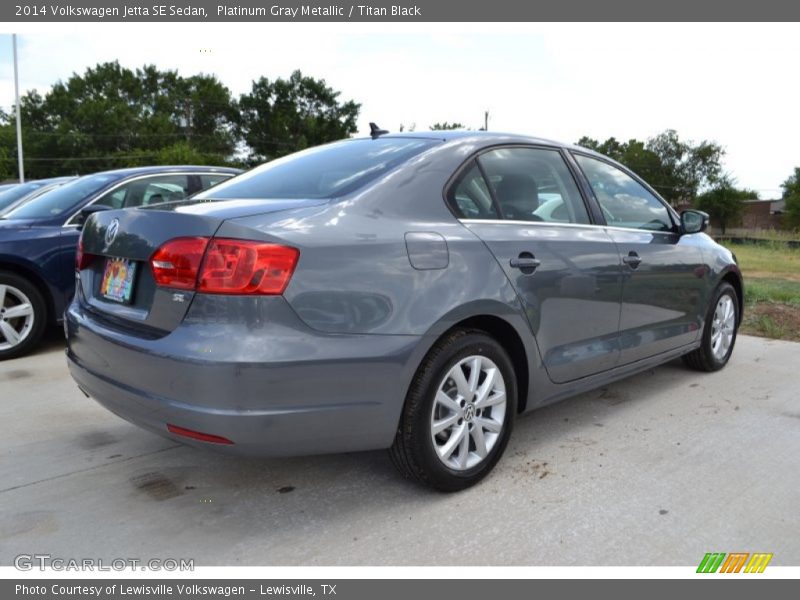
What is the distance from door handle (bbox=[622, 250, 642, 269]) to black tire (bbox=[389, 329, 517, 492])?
1.16m

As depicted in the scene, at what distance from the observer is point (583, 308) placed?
3.51 meters

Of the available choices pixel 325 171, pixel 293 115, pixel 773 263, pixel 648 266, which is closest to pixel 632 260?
pixel 648 266

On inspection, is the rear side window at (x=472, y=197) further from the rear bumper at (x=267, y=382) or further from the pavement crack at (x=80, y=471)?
the pavement crack at (x=80, y=471)

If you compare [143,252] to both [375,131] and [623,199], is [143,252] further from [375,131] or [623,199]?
[623,199]

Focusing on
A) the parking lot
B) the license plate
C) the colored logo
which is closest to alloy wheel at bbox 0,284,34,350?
the parking lot

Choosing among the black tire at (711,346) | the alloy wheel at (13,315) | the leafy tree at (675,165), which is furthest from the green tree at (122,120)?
the black tire at (711,346)

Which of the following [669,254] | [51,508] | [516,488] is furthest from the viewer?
[669,254]

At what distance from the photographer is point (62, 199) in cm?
607

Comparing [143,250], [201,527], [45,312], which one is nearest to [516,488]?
[201,527]

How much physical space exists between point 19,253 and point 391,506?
4157 millimetres

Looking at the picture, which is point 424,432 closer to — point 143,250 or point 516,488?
point 516,488

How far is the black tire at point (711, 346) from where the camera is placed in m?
4.82

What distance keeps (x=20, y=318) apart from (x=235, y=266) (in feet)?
13.5

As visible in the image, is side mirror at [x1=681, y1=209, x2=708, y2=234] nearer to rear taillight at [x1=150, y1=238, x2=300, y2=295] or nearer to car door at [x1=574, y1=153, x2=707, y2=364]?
car door at [x1=574, y1=153, x2=707, y2=364]
